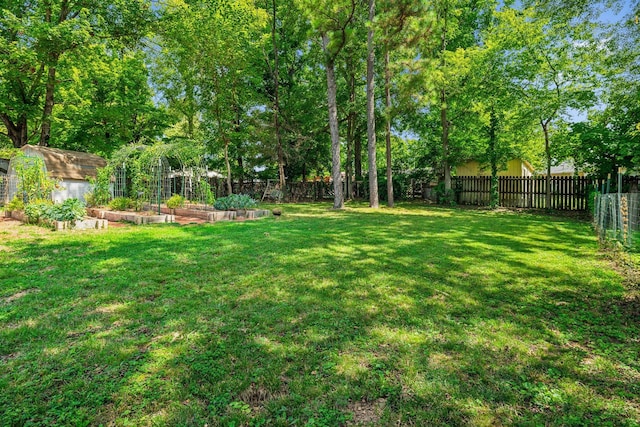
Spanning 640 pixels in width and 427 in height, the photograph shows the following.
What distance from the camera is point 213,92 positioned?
706 inches

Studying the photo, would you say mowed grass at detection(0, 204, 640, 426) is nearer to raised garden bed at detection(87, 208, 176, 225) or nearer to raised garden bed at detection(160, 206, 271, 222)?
raised garden bed at detection(87, 208, 176, 225)

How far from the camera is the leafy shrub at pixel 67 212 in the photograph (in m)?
7.69

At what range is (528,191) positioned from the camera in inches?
547

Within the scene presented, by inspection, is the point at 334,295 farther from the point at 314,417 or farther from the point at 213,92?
the point at 213,92

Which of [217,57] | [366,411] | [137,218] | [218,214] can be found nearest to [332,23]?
[217,57]

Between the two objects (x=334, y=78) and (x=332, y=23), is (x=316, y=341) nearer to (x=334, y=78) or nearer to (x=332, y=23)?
(x=332, y=23)

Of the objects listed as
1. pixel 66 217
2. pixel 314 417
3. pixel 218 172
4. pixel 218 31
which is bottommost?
pixel 314 417

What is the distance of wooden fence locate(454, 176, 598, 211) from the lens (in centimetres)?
1230

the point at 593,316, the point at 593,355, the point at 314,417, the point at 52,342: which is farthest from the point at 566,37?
the point at 52,342

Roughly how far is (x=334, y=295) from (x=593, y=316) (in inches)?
95.4

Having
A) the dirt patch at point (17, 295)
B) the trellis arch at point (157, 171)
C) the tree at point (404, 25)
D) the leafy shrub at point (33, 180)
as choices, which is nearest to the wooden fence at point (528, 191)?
the tree at point (404, 25)

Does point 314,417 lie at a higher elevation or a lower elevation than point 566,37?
lower

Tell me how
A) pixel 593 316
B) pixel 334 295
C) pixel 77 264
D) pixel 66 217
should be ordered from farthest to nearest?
pixel 66 217 → pixel 77 264 → pixel 334 295 → pixel 593 316

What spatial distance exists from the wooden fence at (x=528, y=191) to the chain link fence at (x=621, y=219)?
16.2 feet
